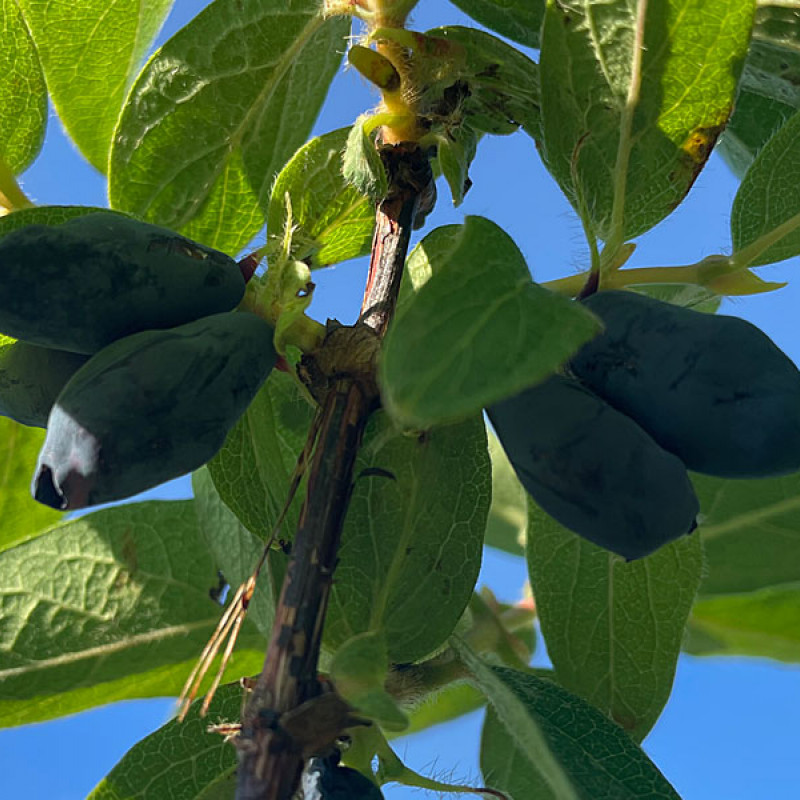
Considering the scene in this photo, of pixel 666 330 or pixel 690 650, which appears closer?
pixel 666 330

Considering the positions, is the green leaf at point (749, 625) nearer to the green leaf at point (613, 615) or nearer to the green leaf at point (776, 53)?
the green leaf at point (613, 615)

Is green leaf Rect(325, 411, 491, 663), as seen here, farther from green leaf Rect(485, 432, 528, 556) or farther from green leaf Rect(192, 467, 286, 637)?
green leaf Rect(485, 432, 528, 556)

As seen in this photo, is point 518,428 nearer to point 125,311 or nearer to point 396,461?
point 396,461

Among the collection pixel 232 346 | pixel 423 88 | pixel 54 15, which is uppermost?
pixel 54 15

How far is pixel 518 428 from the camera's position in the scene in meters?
0.89

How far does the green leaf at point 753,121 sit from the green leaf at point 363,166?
590mm

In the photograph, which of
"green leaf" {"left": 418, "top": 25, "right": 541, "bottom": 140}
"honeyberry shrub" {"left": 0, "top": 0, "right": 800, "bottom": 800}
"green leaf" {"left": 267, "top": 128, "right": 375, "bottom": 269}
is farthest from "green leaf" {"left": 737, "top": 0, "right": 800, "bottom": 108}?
"green leaf" {"left": 267, "top": 128, "right": 375, "bottom": 269}

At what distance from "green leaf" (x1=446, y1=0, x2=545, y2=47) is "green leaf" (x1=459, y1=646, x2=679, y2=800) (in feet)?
2.32

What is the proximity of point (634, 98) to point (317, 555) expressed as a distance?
52 centimetres

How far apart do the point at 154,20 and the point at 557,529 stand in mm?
801

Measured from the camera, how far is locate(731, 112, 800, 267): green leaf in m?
1.17

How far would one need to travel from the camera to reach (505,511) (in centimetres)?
194

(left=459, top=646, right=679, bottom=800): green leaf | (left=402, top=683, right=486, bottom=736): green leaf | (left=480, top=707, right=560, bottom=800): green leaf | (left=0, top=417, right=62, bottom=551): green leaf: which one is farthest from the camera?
(left=402, top=683, right=486, bottom=736): green leaf

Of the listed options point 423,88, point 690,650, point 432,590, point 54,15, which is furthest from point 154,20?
point 690,650
